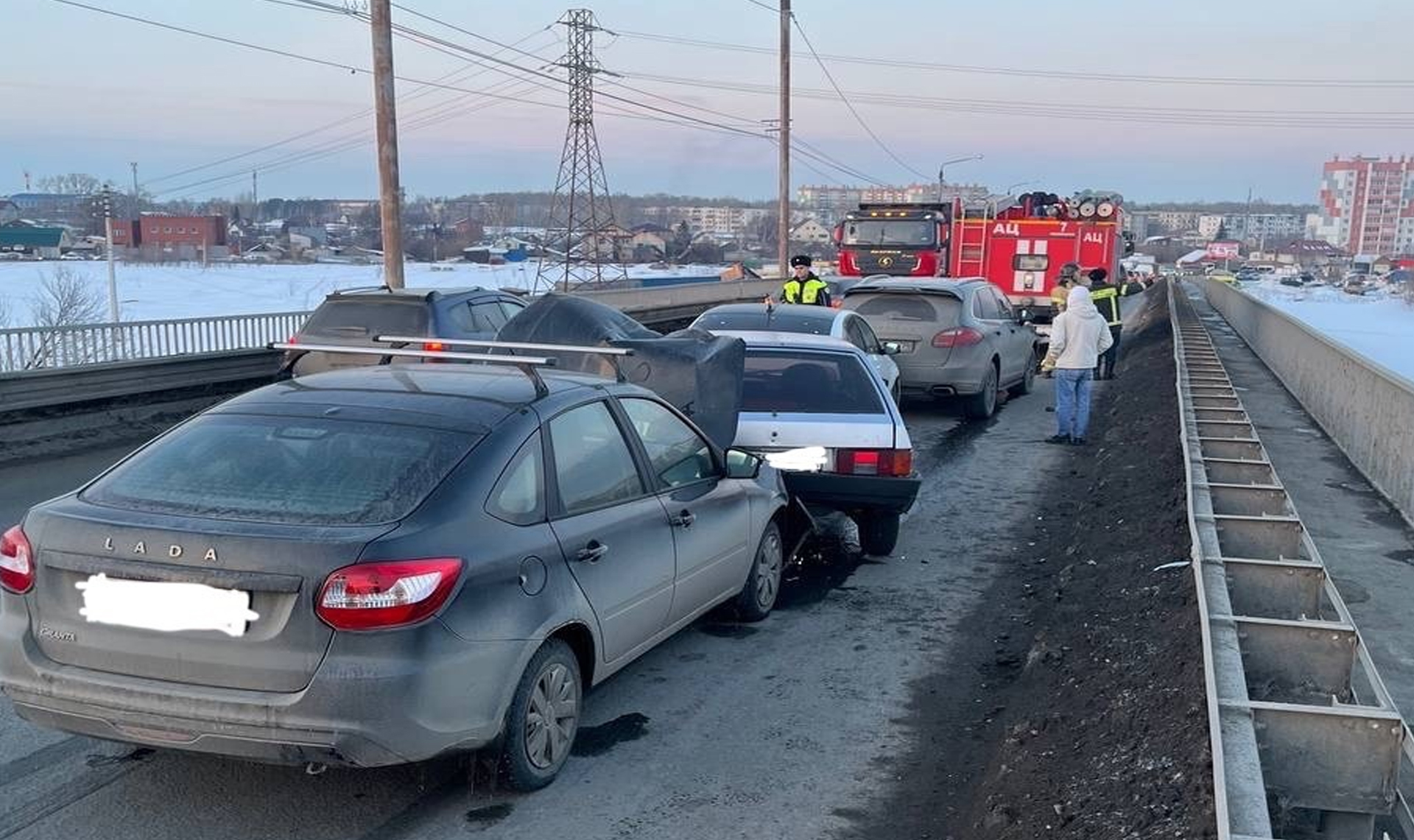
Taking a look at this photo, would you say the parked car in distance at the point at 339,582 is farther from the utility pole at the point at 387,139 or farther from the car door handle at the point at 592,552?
the utility pole at the point at 387,139

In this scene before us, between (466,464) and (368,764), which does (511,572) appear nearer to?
(466,464)

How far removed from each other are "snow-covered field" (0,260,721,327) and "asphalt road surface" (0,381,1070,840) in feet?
62.1

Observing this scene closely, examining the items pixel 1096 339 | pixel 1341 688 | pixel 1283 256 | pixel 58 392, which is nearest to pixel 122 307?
pixel 58 392

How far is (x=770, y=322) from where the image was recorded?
10.6 m

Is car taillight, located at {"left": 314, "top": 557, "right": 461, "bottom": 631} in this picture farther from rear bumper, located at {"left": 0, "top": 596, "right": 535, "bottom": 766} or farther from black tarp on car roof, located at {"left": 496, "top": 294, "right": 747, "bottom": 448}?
black tarp on car roof, located at {"left": 496, "top": 294, "right": 747, "bottom": 448}

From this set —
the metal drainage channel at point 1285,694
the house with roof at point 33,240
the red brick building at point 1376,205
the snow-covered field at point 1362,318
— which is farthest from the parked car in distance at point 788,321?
the red brick building at point 1376,205

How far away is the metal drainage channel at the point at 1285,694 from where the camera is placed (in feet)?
12.5

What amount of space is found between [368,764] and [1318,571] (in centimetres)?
445

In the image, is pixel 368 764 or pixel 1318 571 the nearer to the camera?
pixel 368 764

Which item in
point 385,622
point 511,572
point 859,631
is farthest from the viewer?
point 859,631

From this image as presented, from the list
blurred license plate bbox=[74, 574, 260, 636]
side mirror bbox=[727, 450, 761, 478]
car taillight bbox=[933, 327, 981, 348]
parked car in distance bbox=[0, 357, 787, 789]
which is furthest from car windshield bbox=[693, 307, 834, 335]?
blurred license plate bbox=[74, 574, 260, 636]

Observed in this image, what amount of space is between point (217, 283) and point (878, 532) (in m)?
43.4

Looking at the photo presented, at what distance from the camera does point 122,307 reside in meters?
34.4

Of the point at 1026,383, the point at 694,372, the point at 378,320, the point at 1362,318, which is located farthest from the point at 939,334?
the point at 1362,318
